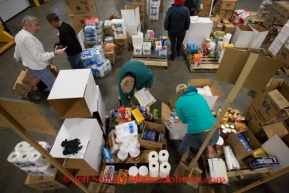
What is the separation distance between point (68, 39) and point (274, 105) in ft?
13.4

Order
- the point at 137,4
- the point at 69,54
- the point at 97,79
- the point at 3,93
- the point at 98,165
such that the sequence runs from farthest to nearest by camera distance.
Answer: the point at 137,4 < the point at 97,79 < the point at 3,93 < the point at 69,54 < the point at 98,165

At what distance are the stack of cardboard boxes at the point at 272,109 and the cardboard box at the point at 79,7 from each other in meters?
4.87

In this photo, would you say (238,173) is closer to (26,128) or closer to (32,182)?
(26,128)

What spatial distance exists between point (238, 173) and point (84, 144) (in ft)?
7.96

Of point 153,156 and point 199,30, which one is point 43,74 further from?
point 199,30

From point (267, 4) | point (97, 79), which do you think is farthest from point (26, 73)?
point (267, 4)

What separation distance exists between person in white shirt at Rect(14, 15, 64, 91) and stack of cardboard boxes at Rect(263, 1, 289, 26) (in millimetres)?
6892

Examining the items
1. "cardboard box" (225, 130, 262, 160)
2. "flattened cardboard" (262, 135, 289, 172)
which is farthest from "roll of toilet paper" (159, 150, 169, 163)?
"flattened cardboard" (262, 135, 289, 172)

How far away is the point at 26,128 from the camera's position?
1.33 m

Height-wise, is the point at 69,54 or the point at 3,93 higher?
the point at 69,54

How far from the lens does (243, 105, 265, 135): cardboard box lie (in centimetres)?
287

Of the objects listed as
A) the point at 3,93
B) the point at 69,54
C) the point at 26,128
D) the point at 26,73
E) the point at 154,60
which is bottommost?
the point at 3,93

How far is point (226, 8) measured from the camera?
5.72 m

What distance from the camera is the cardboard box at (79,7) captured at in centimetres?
443
